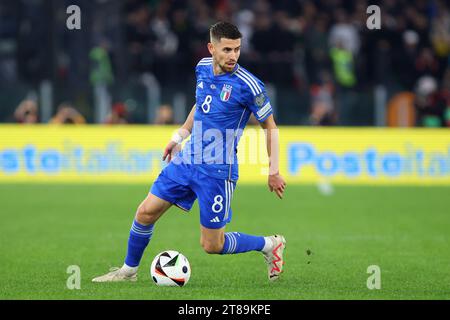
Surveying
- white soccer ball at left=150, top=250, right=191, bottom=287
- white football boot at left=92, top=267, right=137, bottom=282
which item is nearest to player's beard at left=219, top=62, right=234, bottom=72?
white soccer ball at left=150, top=250, right=191, bottom=287

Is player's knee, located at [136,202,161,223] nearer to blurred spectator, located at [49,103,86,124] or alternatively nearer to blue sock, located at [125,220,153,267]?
blue sock, located at [125,220,153,267]

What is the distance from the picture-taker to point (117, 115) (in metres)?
21.2

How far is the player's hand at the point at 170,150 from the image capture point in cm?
899

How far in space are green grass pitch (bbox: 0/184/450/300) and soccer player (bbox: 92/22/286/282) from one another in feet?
1.98

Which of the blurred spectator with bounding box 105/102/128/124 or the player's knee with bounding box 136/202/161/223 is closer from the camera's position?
the player's knee with bounding box 136/202/161/223

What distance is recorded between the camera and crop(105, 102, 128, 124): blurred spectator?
21.2 metres

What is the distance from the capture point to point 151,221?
28.9ft

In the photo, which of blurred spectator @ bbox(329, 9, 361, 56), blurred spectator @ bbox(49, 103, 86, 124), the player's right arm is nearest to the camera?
the player's right arm

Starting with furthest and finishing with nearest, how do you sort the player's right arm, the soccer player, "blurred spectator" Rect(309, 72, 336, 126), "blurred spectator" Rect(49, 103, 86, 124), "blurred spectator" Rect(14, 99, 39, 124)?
1. "blurred spectator" Rect(309, 72, 336, 126)
2. "blurred spectator" Rect(49, 103, 86, 124)
3. "blurred spectator" Rect(14, 99, 39, 124)
4. the player's right arm
5. the soccer player

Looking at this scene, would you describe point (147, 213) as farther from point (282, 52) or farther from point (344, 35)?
point (344, 35)

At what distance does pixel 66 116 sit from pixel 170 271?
12668 mm

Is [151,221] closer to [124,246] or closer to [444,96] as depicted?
[124,246]
